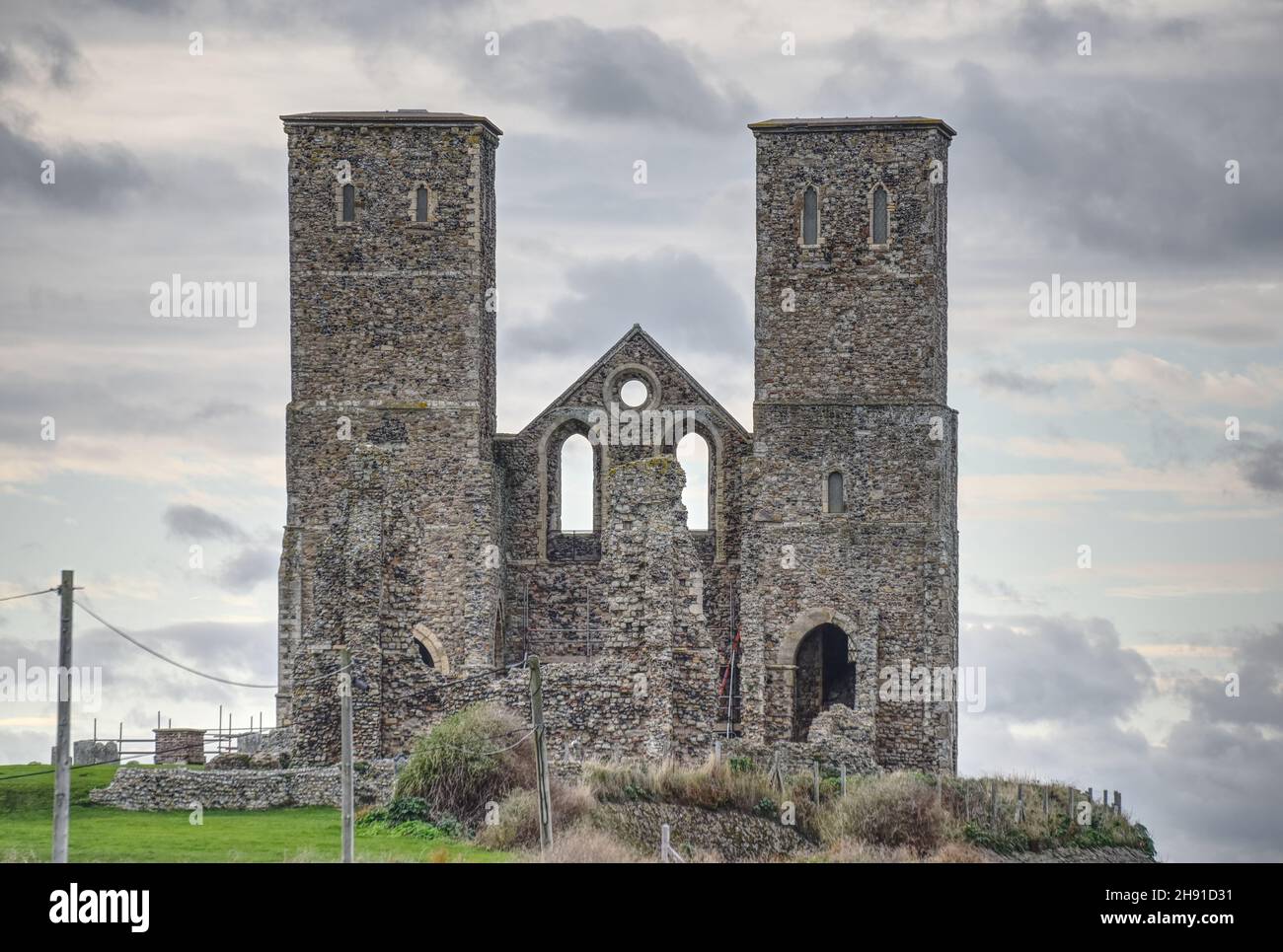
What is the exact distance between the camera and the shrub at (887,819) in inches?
1367

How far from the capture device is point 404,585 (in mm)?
38125

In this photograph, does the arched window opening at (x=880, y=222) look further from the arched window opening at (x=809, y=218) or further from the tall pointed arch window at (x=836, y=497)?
the tall pointed arch window at (x=836, y=497)

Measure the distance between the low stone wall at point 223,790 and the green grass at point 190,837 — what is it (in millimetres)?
274

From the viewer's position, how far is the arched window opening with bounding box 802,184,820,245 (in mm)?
46156

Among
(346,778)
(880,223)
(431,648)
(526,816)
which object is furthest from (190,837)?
(880,223)

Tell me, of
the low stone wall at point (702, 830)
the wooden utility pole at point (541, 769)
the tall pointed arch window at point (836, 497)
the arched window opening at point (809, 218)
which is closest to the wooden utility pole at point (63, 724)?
the wooden utility pole at point (541, 769)

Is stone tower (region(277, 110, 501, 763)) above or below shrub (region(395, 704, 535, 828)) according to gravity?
above

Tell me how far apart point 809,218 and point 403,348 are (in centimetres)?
872

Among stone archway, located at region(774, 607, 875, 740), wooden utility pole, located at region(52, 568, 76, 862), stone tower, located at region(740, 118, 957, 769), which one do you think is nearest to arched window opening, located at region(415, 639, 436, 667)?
stone tower, located at region(740, 118, 957, 769)

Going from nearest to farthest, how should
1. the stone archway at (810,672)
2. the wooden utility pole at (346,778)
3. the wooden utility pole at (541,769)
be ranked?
1. the wooden utility pole at (346,778)
2. the wooden utility pole at (541,769)
3. the stone archway at (810,672)

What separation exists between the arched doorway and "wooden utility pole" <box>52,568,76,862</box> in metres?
20.8

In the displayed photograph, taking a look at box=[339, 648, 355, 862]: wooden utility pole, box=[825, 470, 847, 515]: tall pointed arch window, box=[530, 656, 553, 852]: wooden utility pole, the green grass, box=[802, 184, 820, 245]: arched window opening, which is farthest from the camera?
box=[802, 184, 820, 245]: arched window opening

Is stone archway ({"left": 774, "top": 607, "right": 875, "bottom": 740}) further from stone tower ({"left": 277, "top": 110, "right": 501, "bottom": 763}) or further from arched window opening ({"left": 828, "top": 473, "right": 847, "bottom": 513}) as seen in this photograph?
stone tower ({"left": 277, "top": 110, "right": 501, "bottom": 763})
